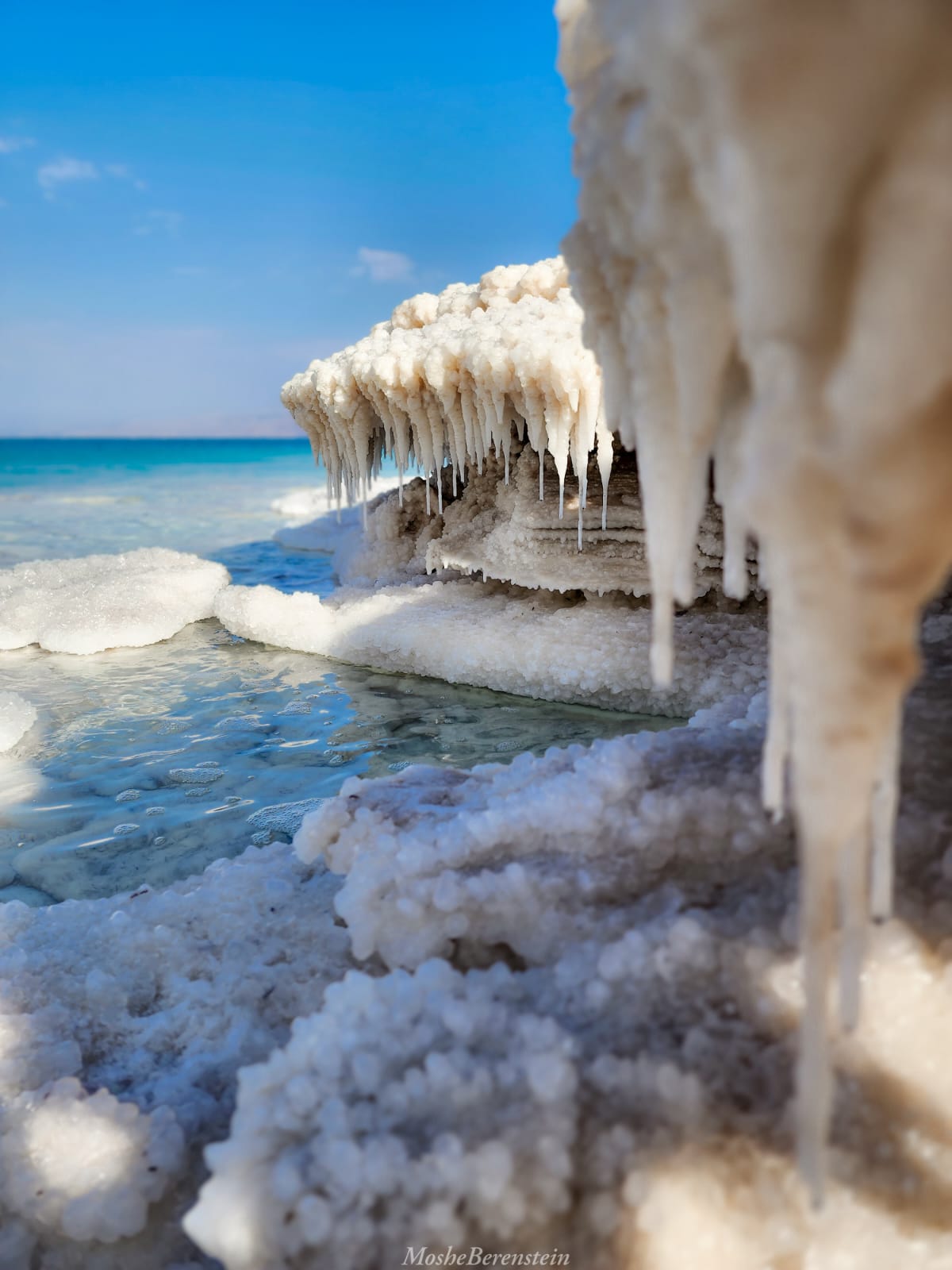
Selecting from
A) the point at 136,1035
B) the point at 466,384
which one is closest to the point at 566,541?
the point at 466,384

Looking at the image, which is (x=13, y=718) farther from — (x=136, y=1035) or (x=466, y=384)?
(x=466, y=384)

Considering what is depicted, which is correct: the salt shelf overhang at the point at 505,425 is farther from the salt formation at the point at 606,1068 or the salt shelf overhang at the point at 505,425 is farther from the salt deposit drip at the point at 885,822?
the salt deposit drip at the point at 885,822

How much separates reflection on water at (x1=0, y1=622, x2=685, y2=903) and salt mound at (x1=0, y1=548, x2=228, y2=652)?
17 centimetres

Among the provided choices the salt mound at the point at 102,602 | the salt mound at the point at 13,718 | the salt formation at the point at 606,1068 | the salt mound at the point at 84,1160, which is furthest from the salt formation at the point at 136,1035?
the salt mound at the point at 102,602

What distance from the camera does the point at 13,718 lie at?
3.66 meters

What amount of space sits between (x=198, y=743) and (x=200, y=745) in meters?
0.02

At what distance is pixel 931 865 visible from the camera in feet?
4.48

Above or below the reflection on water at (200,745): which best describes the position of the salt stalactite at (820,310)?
above

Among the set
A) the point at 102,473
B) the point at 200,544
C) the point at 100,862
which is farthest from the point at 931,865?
the point at 102,473

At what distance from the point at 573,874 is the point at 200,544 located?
864 centimetres

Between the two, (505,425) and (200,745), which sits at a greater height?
(505,425)

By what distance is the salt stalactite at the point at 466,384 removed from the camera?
11.2ft

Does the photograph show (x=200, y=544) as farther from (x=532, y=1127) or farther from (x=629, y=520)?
(x=532, y=1127)
